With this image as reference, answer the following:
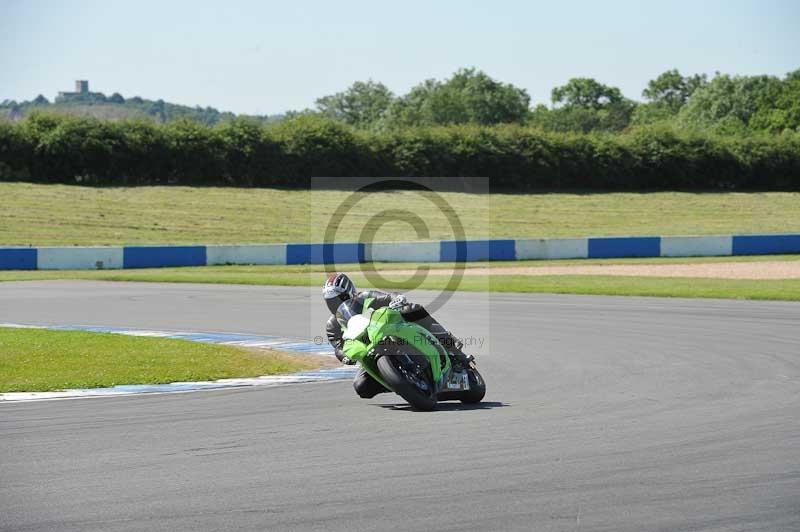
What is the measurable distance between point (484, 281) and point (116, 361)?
16410 millimetres

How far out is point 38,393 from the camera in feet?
38.3

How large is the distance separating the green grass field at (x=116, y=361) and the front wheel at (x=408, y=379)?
11.5 feet

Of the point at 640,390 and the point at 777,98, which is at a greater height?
the point at 777,98

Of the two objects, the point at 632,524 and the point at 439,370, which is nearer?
the point at 632,524

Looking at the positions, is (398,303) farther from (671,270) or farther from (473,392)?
(671,270)

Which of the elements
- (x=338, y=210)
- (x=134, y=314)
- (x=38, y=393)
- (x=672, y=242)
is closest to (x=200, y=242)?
(x=338, y=210)

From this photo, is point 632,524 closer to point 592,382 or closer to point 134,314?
point 592,382

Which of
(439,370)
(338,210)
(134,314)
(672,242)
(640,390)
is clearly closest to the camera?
(439,370)

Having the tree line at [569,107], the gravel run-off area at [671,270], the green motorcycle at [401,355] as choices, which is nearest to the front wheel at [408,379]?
the green motorcycle at [401,355]

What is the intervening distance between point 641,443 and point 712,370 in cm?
497

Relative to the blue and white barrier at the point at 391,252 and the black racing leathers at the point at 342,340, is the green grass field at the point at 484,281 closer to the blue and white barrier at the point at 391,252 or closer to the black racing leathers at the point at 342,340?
the blue and white barrier at the point at 391,252

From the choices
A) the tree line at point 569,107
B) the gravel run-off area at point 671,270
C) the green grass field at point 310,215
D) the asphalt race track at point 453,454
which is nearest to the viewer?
the asphalt race track at point 453,454

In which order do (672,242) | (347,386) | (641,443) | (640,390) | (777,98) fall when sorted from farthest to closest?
(777,98) → (672,242) → (347,386) → (640,390) → (641,443)

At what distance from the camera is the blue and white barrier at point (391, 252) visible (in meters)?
33.3
